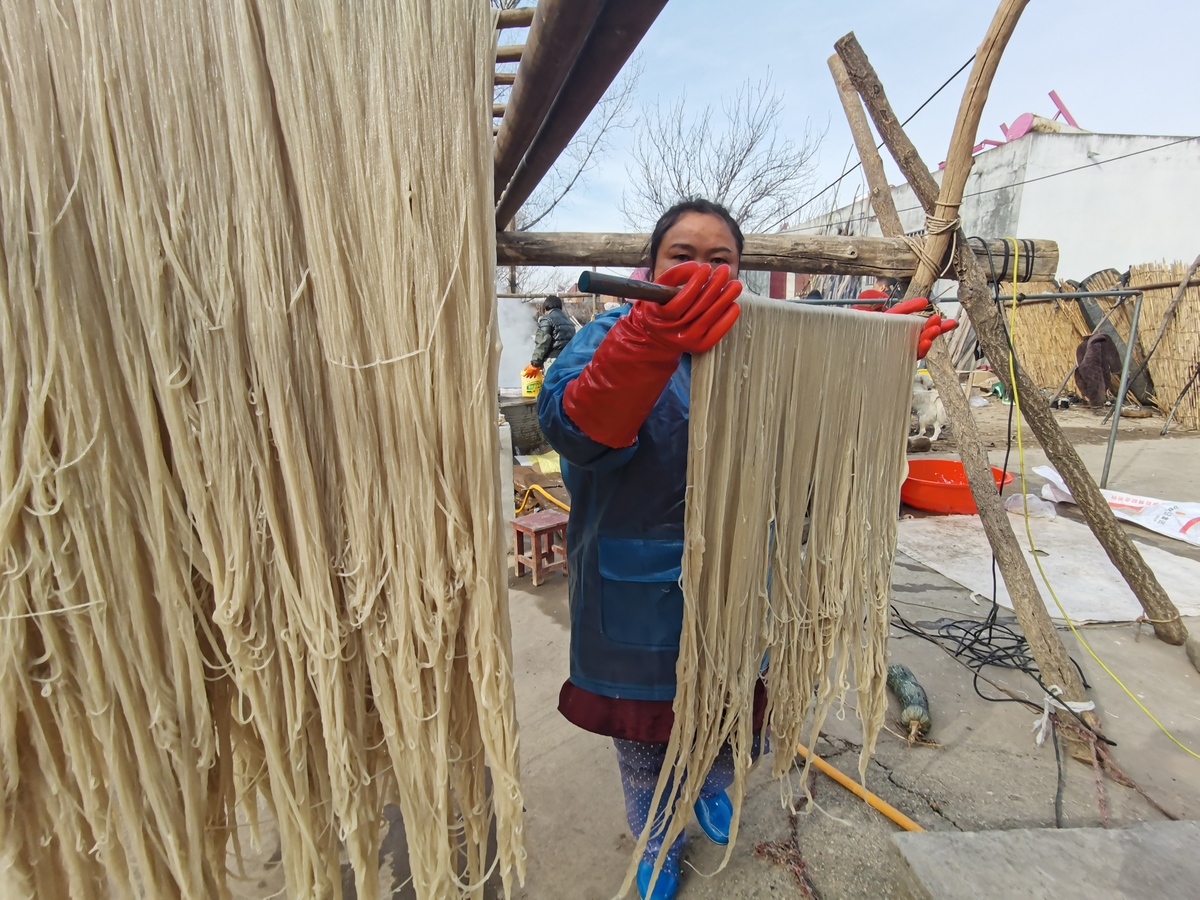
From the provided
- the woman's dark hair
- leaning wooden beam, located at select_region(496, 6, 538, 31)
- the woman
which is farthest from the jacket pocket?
leaning wooden beam, located at select_region(496, 6, 538, 31)

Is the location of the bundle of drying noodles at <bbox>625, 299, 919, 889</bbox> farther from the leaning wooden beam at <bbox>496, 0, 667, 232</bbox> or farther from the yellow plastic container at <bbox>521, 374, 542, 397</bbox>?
the yellow plastic container at <bbox>521, 374, 542, 397</bbox>

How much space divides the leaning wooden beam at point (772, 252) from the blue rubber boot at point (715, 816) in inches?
74.0

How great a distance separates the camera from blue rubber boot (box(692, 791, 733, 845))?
5.72ft

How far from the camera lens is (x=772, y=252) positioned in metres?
2.02

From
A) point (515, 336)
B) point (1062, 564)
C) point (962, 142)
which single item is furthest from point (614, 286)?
point (515, 336)

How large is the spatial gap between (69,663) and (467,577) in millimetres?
558

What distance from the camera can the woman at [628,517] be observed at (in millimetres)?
1064

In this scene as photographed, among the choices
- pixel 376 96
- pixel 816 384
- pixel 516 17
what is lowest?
pixel 816 384

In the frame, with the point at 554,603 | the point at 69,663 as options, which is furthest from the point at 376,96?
the point at 554,603

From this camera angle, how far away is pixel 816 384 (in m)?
1.27

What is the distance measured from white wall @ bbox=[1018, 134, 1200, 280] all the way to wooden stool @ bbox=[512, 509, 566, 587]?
14219 mm

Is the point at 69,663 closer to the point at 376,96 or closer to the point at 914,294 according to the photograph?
the point at 376,96

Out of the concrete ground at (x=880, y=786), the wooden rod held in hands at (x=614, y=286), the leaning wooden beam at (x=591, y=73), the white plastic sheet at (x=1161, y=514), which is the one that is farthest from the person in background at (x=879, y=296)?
the white plastic sheet at (x=1161, y=514)

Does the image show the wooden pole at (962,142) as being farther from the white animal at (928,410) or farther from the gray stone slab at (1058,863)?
the white animal at (928,410)
